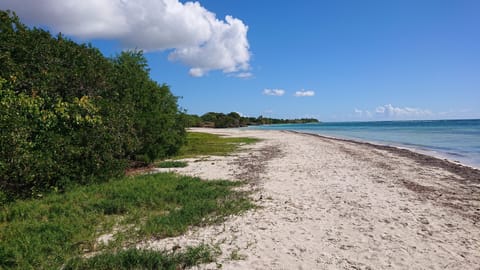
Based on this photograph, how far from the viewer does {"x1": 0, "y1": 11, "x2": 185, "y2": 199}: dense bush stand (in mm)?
8398

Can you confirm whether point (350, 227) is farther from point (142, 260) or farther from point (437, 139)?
point (437, 139)

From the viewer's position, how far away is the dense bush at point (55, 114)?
8.40 meters

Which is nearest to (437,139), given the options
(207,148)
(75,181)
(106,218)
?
(207,148)

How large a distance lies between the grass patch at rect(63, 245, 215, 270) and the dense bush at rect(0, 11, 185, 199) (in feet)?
14.3

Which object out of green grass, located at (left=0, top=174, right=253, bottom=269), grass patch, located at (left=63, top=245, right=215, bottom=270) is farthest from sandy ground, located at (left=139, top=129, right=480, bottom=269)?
green grass, located at (left=0, top=174, right=253, bottom=269)

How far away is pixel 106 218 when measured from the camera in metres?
7.50

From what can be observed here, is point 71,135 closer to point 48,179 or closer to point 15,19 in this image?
point 48,179

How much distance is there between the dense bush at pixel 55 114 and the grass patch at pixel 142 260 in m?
4.37

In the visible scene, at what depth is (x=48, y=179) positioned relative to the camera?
9625 mm

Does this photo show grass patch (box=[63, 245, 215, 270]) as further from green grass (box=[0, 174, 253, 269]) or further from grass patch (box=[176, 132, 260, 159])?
grass patch (box=[176, 132, 260, 159])

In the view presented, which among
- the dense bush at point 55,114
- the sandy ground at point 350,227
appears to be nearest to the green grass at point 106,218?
the sandy ground at point 350,227

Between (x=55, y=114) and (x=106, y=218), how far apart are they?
452cm

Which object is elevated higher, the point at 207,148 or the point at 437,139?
the point at 207,148

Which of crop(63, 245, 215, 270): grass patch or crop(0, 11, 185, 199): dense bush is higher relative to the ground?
crop(0, 11, 185, 199): dense bush
